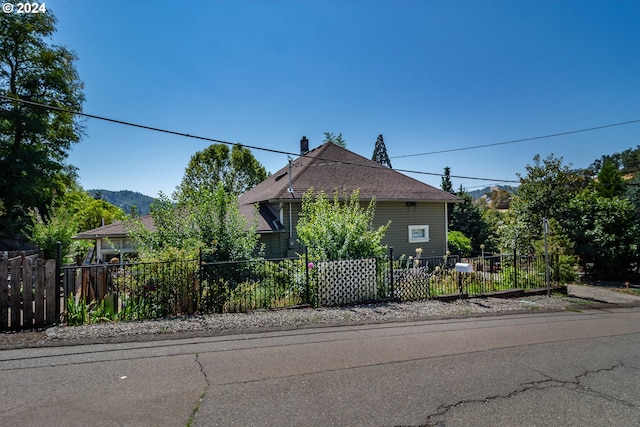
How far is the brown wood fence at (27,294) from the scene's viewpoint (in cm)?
630

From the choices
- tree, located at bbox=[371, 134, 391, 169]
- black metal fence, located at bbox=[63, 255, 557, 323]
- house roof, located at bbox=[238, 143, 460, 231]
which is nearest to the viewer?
black metal fence, located at bbox=[63, 255, 557, 323]

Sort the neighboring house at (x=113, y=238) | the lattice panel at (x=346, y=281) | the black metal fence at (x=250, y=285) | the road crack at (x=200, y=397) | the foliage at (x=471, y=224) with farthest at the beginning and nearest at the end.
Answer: the foliage at (x=471, y=224) → the neighboring house at (x=113, y=238) → the lattice panel at (x=346, y=281) → the black metal fence at (x=250, y=285) → the road crack at (x=200, y=397)

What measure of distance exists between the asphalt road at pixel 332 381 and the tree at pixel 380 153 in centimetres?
3380

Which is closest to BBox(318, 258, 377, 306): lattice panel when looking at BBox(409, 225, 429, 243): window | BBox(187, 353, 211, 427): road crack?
BBox(187, 353, 211, 427): road crack

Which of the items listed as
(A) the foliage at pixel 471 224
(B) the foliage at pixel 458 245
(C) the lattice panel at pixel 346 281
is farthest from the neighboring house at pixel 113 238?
(A) the foliage at pixel 471 224

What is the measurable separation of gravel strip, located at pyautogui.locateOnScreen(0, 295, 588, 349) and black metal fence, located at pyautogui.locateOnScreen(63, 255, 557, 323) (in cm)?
39

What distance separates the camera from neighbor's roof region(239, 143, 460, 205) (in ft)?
51.3

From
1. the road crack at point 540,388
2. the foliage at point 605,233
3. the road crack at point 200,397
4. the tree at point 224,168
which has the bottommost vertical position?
the road crack at point 540,388

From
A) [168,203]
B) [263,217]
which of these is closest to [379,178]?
[263,217]

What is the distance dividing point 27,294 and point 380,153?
120 feet

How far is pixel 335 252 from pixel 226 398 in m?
6.00

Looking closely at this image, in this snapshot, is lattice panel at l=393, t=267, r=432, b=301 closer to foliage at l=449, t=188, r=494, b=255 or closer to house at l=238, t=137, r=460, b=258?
house at l=238, t=137, r=460, b=258

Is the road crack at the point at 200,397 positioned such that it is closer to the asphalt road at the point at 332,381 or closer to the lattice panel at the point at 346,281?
the asphalt road at the point at 332,381

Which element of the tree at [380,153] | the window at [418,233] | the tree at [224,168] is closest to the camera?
the window at [418,233]
